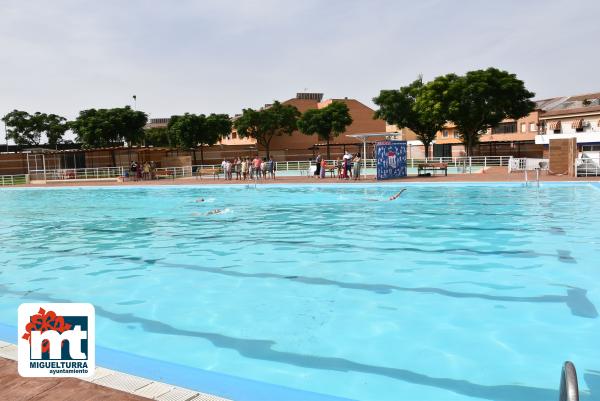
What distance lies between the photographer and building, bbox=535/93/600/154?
50.1 m

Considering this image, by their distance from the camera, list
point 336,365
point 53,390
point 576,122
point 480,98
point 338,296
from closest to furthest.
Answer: point 53,390, point 336,365, point 338,296, point 480,98, point 576,122

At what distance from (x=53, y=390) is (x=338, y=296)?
4153 millimetres

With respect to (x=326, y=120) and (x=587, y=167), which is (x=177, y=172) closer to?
(x=587, y=167)

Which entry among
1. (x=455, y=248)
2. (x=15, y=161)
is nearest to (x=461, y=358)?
(x=455, y=248)

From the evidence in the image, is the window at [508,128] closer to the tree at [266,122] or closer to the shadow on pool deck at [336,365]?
the tree at [266,122]

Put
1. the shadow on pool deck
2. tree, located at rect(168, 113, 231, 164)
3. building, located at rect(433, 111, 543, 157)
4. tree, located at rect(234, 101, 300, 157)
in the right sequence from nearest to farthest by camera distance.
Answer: the shadow on pool deck
building, located at rect(433, 111, 543, 157)
tree, located at rect(168, 113, 231, 164)
tree, located at rect(234, 101, 300, 157)

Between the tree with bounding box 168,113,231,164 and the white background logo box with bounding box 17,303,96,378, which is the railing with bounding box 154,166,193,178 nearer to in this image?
the tree with bounding box 168,113,231,164

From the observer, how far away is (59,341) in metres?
3.42

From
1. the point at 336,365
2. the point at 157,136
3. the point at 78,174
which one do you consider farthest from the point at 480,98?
the point at 157,136

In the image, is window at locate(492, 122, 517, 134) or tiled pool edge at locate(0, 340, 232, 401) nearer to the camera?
tiled pool edge at locate(0, 340, 232, 401)

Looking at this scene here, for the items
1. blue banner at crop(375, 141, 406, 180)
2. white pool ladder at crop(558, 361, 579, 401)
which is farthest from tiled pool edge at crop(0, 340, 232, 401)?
blue banner at crop(375, 141, 406, 180)

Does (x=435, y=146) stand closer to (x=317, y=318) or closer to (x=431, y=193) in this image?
(x=431, y=193)

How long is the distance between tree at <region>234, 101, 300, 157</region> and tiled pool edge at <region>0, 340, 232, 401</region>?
6171 centimetres

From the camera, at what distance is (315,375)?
4598 millimetres
